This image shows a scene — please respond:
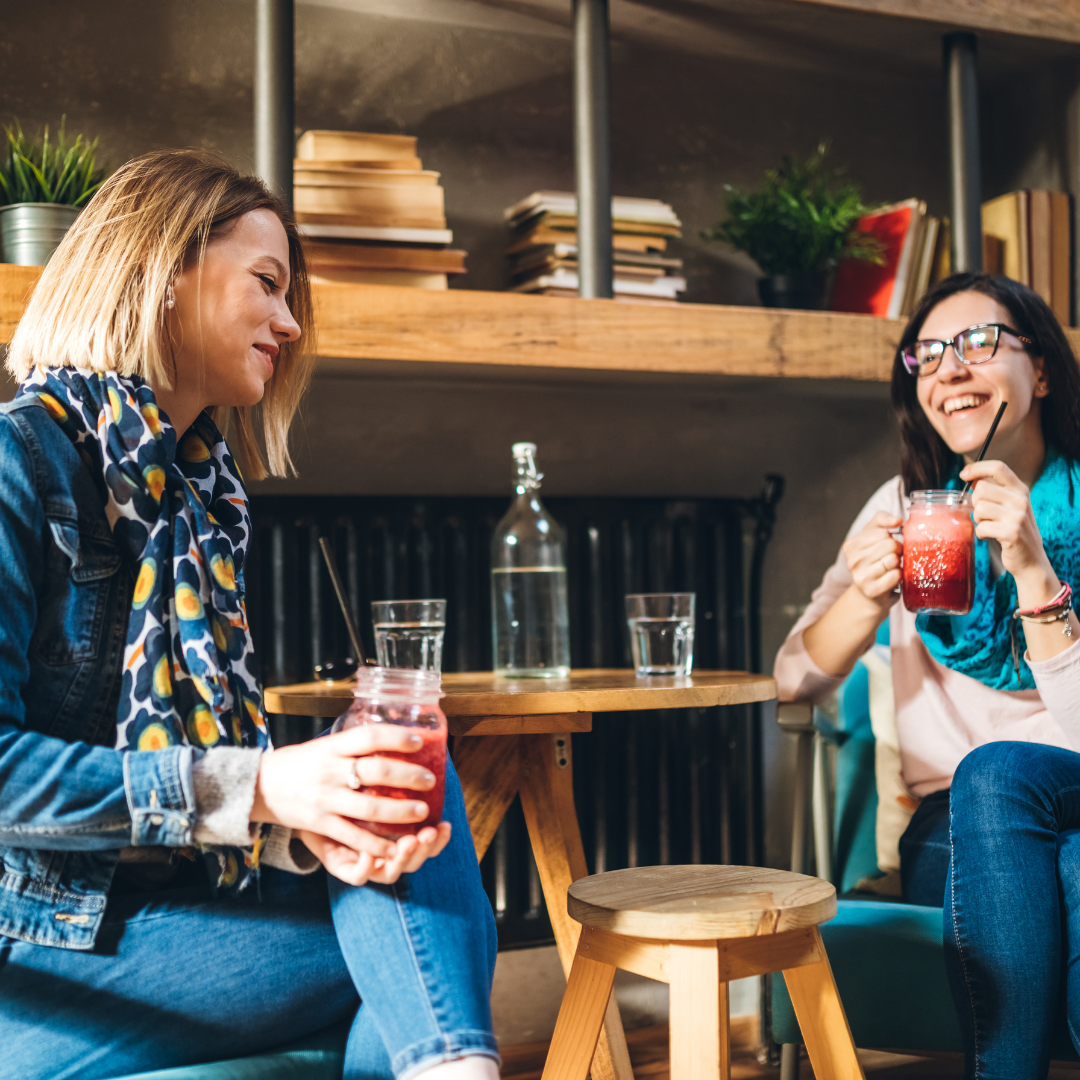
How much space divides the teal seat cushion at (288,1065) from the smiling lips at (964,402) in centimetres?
131

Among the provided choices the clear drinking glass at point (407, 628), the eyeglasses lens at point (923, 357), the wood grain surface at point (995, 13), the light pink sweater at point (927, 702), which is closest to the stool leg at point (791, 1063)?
the light pink sweater at point (927, 702)

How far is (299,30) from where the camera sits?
2285mm

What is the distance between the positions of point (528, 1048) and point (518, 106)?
2014 mm

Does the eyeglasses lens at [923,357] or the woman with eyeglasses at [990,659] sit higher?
the eyeglasses lens at [923,357]

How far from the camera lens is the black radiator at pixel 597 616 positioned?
87.3 inches

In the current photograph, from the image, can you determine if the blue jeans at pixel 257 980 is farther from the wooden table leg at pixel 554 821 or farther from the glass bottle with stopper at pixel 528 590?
the glass bottle with stopper at pixel 528 590

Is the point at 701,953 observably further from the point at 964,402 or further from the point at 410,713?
the point at 964,402

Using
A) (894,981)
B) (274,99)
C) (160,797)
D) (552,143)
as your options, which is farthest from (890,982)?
(552,143)

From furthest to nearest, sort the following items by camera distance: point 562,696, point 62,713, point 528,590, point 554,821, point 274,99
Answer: point 528,590, point 274,99, point 554,821, point 562,696, point 62,713

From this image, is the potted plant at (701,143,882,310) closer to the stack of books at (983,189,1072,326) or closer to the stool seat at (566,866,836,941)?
the stack of books at (983,189,1072,326)

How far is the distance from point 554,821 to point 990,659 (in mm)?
729

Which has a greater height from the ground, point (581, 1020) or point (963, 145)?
point (963, 145)

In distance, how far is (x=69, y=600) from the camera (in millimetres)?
962

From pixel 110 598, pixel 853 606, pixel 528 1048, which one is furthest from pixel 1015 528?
pixel 528 1048
